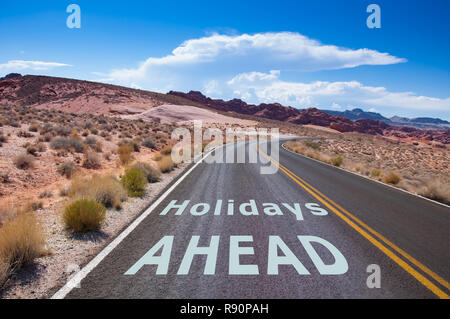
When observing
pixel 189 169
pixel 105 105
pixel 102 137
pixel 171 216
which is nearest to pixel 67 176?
pixel 189 169

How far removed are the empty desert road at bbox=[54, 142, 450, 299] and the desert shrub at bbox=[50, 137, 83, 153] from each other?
969cm

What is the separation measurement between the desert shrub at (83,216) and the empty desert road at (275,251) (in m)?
0.78

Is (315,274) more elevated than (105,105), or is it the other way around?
(105,105)

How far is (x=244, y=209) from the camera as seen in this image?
22.0 feet

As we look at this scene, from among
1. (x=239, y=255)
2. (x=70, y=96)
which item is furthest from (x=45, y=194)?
(x=70, y=96)

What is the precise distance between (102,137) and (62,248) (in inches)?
703

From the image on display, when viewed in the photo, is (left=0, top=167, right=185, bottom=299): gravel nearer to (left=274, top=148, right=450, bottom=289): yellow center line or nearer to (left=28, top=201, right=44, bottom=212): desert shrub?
(left=28, top=201, right=44, bottom=212): desert shrub

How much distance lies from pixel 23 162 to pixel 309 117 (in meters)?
140

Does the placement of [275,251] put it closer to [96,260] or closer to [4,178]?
[96,260]

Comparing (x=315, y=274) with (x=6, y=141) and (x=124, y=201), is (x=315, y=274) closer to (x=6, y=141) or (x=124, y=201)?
(x=124, y=201)

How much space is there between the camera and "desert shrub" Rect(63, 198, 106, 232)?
521 cm

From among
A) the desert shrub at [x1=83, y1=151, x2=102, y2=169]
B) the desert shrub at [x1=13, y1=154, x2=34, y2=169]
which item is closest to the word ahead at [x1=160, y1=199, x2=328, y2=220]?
the desert shrub at [x1=13, y1=154, x2=34, y2=169]

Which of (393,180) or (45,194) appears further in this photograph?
(393,180)
